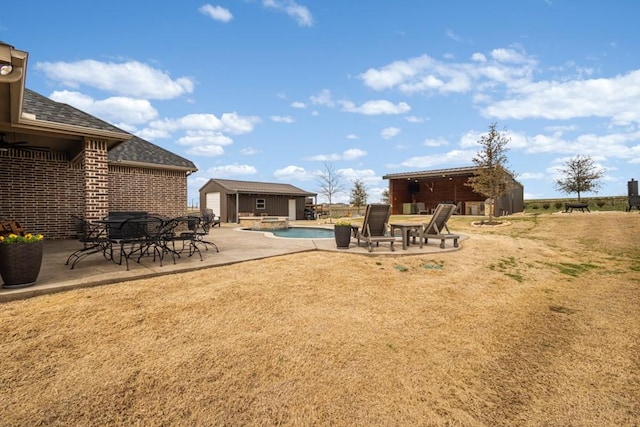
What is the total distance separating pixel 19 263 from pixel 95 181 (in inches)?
124

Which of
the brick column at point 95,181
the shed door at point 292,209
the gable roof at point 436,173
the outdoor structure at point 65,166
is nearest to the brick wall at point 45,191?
the outdoor structure at point 65,166

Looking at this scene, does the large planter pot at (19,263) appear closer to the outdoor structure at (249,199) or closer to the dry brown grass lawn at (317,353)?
the dry brown grass lawn at (317,353)

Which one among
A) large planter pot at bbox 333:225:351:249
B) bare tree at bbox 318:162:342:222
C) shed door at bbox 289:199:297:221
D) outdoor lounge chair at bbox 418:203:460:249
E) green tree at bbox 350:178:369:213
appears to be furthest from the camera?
green tree at bbox 350:178:369:213

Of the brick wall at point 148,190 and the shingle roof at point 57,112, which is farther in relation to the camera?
the brick wall at point 148,190

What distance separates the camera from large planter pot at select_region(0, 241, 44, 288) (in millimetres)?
3618

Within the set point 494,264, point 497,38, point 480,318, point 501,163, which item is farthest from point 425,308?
point 501,163

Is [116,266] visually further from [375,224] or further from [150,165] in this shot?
[150,165]

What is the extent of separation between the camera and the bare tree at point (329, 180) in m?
24.8

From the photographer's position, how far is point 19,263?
12.1ft

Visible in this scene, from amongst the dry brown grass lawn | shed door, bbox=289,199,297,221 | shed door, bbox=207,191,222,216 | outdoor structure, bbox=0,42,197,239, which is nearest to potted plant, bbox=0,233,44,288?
the dry brown grass lawn

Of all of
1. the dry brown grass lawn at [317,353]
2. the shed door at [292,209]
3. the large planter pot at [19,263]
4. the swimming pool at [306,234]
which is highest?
the shed door at [292,209]

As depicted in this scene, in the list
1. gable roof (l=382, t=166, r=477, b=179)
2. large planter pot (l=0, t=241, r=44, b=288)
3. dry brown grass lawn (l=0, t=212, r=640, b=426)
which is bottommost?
dry brown grass lawn (l=0, t=212, r=640, b=426)

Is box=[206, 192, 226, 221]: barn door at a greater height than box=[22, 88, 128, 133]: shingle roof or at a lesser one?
lesser

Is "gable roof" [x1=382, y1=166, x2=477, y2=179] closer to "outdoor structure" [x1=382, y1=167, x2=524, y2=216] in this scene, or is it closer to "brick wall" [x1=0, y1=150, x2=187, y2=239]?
"outdoor structure" [x1=382, y1=167, x2=524, y2=216]
